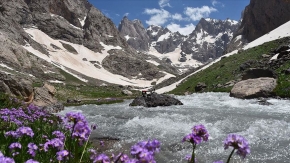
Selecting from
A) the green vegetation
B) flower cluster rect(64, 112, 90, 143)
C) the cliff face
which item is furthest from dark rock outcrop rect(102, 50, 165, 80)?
flower cluster rect(64, 112, 90, 143)

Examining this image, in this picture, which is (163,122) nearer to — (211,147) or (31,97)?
(211,147)

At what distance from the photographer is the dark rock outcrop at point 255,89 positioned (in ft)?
86.3

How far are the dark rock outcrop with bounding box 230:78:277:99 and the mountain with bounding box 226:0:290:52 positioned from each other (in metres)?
97.4

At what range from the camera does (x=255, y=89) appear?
26.9 metres

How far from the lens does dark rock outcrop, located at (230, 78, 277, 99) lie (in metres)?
26.3

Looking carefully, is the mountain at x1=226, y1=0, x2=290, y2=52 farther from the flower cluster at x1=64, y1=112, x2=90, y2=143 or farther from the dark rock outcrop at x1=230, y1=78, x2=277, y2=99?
the flower cluster at x1=64, y1=112, x2=90, y2=143

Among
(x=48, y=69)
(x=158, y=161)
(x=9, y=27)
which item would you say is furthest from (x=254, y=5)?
(x=158, y=161)

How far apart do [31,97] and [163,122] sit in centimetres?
1789

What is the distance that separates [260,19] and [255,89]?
12472cm

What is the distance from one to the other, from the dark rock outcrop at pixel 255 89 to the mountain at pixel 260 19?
320 ft

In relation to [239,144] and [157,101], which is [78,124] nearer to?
[239,144]

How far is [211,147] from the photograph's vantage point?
984 cm

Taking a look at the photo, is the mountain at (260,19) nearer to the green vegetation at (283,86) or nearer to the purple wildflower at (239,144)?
the green vegetation at (283,86)

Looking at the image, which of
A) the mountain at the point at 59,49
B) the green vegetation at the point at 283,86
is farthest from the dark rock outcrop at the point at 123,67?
the green vegetation at the point at 283,86
